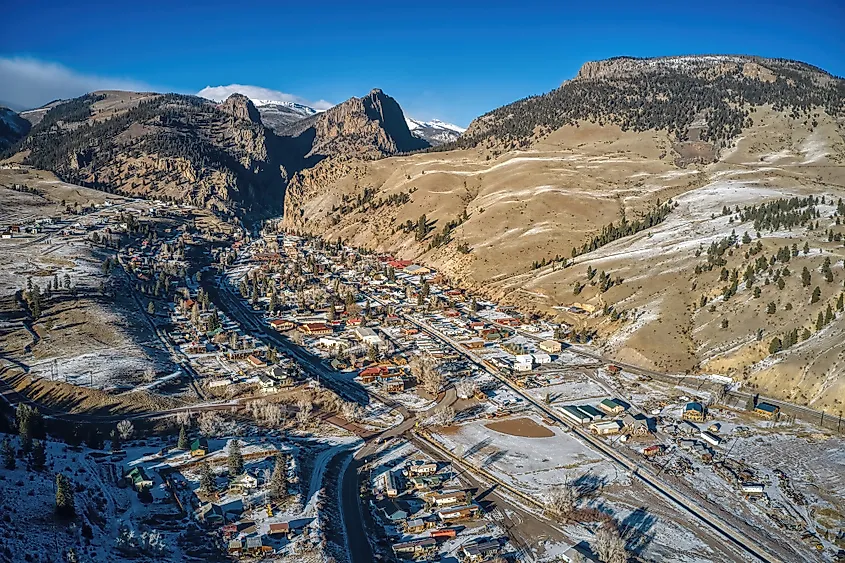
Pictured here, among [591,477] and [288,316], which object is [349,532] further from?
[288,316]

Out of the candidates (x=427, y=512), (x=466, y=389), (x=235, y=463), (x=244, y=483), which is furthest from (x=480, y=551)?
(x=466, y=389)

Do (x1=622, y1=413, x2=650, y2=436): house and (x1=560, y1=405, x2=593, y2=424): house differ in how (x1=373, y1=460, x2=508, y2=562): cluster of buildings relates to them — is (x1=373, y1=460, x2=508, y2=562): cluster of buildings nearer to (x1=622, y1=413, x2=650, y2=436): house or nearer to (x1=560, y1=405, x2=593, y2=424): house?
(x1=560, y1=405, x2=593, y2=424): house

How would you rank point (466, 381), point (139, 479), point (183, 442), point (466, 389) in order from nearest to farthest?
1. point (139, 479)
2. point (183, 442)
3. point (466, 389)
4. point (466, 381)

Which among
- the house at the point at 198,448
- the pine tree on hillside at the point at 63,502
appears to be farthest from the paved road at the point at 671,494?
the pine tree on hillside at the point at 63,502

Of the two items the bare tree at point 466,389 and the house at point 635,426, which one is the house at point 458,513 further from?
the bare tree at point 466,389

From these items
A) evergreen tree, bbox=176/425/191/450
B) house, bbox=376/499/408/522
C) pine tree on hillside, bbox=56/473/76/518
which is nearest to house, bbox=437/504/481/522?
house, bbox=376/499/408/522

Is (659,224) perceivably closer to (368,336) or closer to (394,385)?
(368,336)
